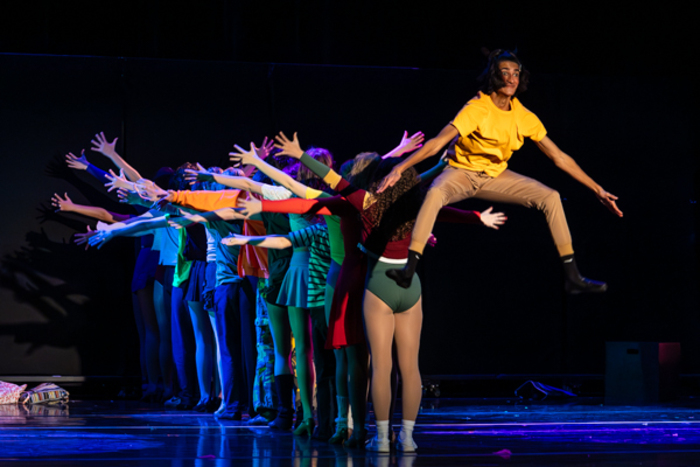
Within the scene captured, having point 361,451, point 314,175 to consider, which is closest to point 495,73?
point 314,175

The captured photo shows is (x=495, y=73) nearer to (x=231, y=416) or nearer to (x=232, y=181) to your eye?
(x=232, y=181)

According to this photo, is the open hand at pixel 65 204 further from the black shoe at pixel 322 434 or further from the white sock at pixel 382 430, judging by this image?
the white sock at pixel 382 430

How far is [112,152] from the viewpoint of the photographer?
7.10m

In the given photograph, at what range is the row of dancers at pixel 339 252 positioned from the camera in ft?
13.4

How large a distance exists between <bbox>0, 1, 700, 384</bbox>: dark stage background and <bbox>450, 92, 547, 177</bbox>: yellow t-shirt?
146 inches

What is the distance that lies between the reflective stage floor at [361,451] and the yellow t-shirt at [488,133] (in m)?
1.45

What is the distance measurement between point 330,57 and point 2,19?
290cm

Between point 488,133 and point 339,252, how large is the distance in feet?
3.27

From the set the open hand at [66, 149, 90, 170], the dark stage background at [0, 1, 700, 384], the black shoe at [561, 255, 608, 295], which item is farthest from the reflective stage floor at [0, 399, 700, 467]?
the open hand at [66, 149, 90, 170]

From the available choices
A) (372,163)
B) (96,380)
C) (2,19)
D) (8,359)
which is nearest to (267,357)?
(372,163)

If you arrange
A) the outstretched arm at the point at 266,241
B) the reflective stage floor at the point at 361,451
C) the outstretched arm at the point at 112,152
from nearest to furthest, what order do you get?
1. the reflective stage floor at the point at 361,451
2. the outstretched arm at the point at 266,241
3. the outstretched arm at the point at 112,152

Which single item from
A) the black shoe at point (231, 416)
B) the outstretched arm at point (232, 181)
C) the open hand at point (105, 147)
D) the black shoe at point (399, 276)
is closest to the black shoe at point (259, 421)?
the black shoe at point (231, 416)

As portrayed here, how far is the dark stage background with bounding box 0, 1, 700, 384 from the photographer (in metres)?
7.54

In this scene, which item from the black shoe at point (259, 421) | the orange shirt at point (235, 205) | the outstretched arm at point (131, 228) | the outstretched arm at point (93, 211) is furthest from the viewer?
the outstretched arm at point (93, 211)
